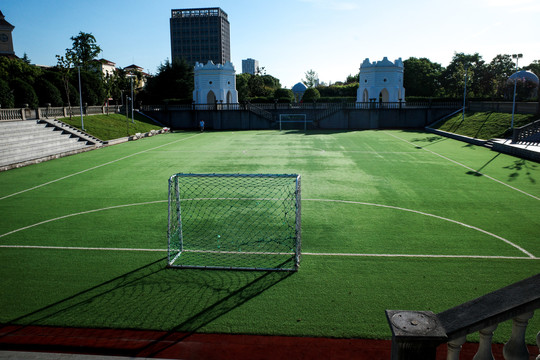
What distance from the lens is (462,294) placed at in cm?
781

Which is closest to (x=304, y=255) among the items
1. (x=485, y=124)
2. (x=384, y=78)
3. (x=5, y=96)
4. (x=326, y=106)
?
(x=485, y=124)

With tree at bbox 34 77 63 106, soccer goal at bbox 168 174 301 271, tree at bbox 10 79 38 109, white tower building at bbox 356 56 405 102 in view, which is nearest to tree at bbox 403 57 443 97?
white tower building at bbox 356 56 405 102

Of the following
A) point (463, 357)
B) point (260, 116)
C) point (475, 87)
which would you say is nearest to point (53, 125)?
point (260, 116)

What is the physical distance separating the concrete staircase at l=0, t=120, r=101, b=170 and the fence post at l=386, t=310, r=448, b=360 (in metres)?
26.4

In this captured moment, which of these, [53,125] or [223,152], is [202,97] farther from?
[223,152]

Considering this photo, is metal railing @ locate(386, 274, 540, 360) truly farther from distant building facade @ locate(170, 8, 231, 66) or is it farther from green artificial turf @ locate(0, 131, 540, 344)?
distant building facade @ locate(170, 8, 231, 66)

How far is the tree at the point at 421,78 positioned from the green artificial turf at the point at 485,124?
36.8m

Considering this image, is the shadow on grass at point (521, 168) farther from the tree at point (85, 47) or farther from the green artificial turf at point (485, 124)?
the tree at point (85, 47)

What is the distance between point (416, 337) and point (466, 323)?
18.9 inches

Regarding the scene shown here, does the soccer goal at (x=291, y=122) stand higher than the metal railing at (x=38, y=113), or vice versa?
the metal railing at (x=38, y=113)

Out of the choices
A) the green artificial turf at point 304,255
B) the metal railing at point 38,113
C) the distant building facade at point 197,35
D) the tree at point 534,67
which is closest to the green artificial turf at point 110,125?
the metal railing at point 38,113

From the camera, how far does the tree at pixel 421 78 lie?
8044 cm

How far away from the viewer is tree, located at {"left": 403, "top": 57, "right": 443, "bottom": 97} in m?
80.4

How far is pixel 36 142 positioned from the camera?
2892cm
